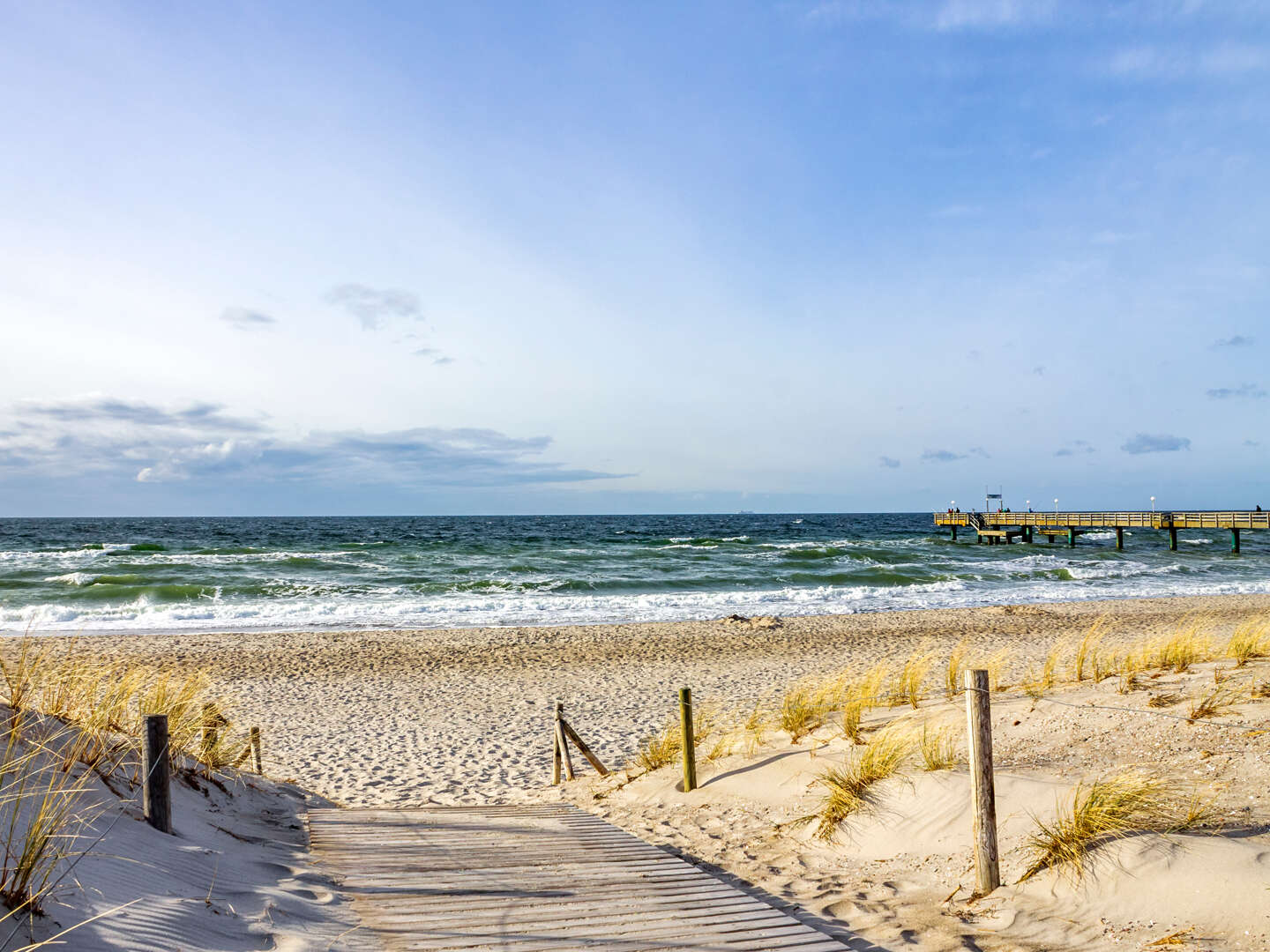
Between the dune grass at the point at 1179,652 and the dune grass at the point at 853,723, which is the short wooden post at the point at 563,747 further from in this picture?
the dune grass at the point at 1179,652

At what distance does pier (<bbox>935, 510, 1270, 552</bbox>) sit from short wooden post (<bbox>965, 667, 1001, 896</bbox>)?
159ft

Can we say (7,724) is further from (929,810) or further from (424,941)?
(929,810)

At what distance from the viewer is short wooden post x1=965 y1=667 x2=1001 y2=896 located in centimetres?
516

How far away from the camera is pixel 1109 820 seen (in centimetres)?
525

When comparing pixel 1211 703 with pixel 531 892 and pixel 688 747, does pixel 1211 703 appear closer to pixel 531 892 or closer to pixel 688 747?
pixel 688 747

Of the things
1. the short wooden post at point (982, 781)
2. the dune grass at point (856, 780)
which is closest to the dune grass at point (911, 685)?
the dune grass at point (856, 780)

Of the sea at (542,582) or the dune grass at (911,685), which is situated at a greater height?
the dune grass at (911,685)

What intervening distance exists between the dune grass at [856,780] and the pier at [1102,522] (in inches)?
1847

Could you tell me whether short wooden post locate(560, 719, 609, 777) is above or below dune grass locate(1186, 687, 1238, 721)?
below

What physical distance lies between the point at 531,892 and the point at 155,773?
96.3 inches

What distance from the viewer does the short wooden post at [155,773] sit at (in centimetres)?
481

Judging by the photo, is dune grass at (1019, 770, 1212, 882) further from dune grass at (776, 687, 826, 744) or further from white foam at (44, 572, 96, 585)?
→ white foam at (44, 572, 96, 585)

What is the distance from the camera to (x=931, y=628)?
2173cm

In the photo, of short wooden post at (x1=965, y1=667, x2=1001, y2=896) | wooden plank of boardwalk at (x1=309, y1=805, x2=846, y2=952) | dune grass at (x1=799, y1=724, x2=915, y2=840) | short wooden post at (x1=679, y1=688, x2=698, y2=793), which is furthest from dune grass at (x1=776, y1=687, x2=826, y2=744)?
short wooden post at (x1=965, y1=667, x2=1001, y2=896)
